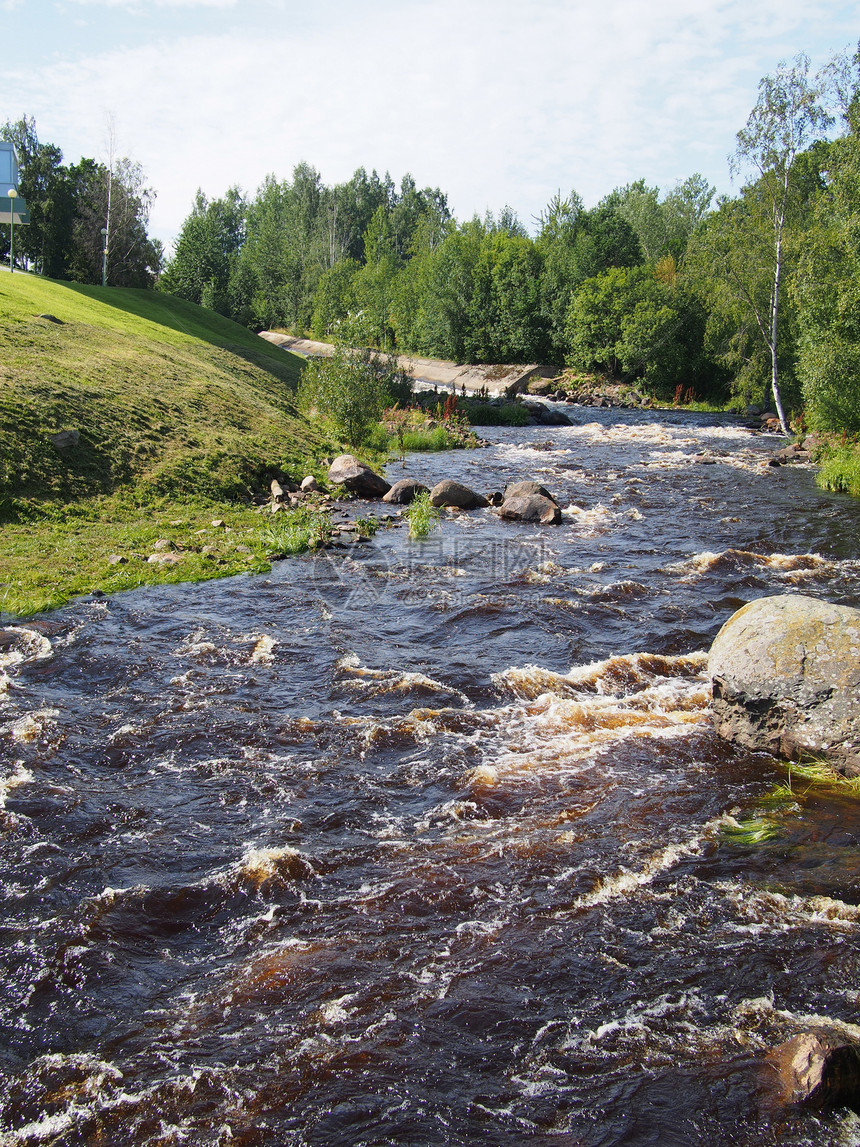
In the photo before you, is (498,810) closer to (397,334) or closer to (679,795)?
(679,795)

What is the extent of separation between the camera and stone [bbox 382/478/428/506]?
25.8m

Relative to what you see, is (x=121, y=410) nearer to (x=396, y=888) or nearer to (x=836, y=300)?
(x=396, y=888)

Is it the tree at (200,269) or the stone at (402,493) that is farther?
the tree at (200,269)

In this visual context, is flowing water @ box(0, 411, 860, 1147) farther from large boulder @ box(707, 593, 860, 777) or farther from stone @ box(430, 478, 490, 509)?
stone @ box(430, 478, 490, 509)

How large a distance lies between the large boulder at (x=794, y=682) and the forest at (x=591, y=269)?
77.9 ft

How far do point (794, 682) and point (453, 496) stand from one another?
16552 mm

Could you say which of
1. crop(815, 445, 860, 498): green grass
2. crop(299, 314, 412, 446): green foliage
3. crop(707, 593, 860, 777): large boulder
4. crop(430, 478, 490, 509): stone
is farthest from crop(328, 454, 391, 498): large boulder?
crop(707, 593, 860, 777): large boulder

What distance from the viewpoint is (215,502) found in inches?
888

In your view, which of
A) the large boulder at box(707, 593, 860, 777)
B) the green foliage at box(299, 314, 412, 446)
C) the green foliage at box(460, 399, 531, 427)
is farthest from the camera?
the green foliage at box(460, 399, 531, 427)

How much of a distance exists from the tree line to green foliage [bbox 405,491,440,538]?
167ft

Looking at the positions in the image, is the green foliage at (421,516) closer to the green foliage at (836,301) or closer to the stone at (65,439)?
the stone at (65,439)

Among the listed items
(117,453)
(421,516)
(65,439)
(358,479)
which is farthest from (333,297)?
(421,516)

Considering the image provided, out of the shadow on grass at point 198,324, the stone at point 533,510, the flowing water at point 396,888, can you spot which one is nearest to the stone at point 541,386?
the shadow on grass at point 198,324

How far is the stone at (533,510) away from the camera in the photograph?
2402 cm
